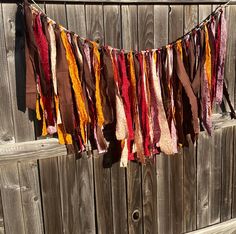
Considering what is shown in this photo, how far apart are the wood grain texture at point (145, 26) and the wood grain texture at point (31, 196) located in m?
1.00

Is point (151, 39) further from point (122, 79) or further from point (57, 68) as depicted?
point (57, 68)

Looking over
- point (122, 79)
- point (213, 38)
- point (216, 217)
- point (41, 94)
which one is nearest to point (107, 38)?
point (122, 79)

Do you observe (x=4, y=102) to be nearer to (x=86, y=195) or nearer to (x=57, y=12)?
(x=57, y=12)

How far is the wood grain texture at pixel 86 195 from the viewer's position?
2.19m

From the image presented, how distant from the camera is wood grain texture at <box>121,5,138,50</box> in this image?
2086 mm

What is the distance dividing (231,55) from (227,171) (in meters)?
0.92

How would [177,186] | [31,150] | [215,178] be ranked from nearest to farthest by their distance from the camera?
[31,150]
[177,186]
[215,178]

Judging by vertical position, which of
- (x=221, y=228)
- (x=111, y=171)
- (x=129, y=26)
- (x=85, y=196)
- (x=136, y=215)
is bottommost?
(x=221, y=228)

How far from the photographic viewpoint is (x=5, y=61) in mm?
1861

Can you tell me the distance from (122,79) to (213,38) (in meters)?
0.69

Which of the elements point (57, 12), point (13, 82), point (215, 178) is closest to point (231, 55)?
point (215, 178)

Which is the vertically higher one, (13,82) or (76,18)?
(76,18)

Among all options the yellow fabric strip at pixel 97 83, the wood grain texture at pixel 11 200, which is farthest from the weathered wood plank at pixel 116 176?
the wood grain texture at pixel 11 200

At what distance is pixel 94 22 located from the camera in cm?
202
